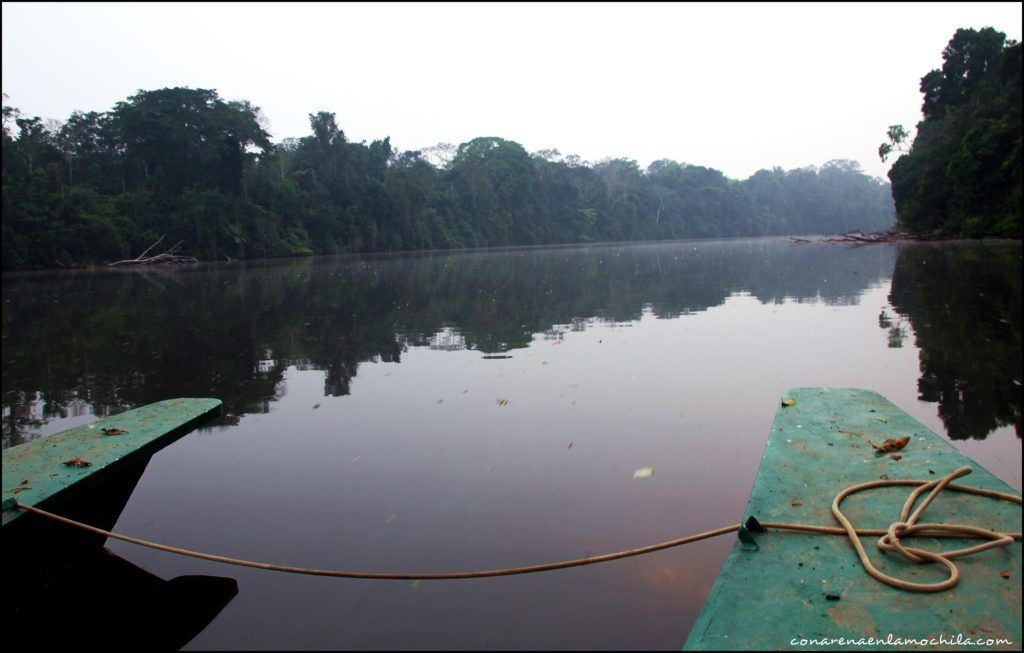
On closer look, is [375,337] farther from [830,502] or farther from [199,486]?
[830,502]

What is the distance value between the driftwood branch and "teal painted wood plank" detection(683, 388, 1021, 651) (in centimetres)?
3670

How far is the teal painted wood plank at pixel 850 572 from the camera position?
5.23 feet

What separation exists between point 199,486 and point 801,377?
4.44 metres

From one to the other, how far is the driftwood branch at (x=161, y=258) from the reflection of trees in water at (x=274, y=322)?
15.9m

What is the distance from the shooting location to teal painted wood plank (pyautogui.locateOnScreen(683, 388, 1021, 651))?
1.59 meters

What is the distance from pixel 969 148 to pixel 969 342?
24468 millimetres

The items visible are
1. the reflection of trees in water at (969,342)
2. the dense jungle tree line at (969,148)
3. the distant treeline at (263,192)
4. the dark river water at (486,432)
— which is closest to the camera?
the dark river water at (486,432)

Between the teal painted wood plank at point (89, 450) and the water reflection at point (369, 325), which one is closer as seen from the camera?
the teal painted wood plank at point (89, 450)

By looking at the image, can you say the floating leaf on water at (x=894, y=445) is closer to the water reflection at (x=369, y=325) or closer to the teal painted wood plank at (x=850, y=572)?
the teal painted wood plank at (x=850, y=572)

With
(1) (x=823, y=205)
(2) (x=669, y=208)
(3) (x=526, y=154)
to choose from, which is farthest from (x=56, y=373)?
(1) (x=823, y=205)

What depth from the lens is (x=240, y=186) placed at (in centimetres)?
4184

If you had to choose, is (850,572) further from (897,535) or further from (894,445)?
(894,445)

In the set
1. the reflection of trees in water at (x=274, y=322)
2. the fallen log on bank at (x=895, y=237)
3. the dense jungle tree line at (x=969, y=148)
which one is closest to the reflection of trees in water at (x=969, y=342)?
the reflection of trees in water at (x=274, y=322)

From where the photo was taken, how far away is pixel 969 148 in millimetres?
25422
